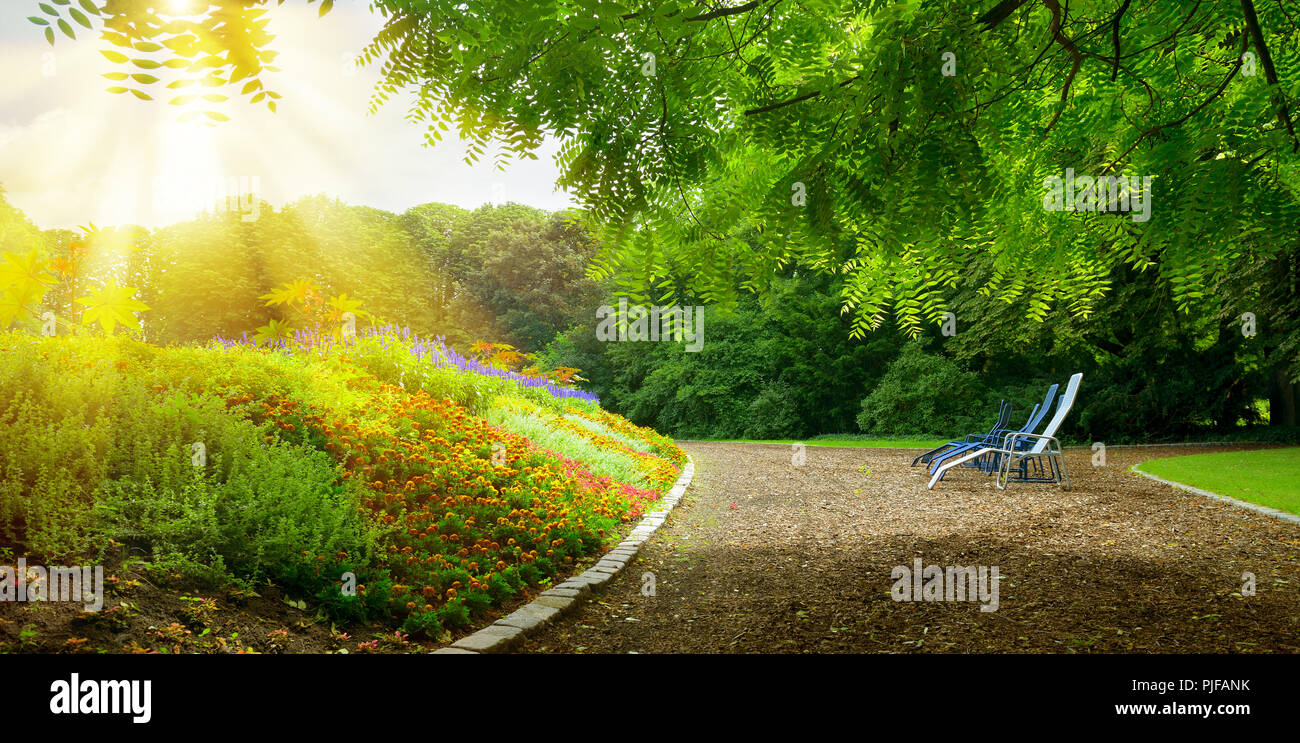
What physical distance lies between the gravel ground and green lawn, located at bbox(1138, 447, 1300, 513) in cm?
67

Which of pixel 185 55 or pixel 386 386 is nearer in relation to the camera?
pixel 185 55

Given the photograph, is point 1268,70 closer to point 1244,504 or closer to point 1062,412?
point 1244,504

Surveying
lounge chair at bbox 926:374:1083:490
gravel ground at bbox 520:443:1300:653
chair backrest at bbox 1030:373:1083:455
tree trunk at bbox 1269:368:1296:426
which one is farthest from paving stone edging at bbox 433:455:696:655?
tree trunk at bbox 1269:368:1296:426

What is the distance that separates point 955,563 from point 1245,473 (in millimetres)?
8206

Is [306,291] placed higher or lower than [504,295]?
lower

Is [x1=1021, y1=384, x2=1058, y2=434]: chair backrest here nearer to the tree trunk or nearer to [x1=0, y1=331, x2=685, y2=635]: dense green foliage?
[x1=0, y1=331, x2=685, y2=635]: dense green foliage

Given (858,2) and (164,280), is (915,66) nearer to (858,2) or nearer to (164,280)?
(858,2)

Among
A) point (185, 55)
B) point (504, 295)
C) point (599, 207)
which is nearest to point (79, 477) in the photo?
point (185, 55)

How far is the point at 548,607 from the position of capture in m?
3.61

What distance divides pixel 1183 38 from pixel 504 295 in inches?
1151

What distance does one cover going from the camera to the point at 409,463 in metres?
4.68

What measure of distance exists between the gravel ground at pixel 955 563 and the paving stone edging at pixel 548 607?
78 millimetres

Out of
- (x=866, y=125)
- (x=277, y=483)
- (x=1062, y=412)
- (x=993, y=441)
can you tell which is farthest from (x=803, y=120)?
(x=993, y=441)
